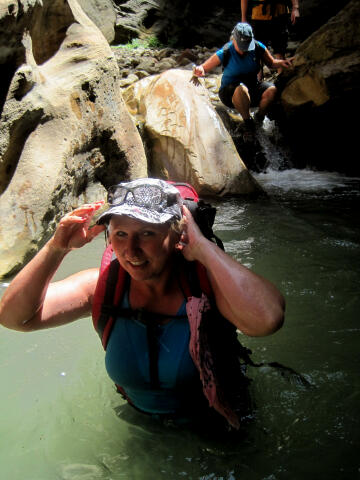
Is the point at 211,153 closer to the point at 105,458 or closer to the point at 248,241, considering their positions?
the point at 248,241

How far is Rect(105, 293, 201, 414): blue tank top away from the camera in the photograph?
5.67ft

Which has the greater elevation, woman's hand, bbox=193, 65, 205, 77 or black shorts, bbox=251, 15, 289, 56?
black shorts, bbox=251, 15, 289, 56

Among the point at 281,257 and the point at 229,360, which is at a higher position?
the point at 229,360

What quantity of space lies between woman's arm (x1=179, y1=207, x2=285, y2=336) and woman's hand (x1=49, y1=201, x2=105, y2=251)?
428mm

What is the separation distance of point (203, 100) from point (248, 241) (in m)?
3.08

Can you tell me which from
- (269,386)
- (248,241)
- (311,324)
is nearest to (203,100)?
(248,241)

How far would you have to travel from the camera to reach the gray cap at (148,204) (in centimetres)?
156

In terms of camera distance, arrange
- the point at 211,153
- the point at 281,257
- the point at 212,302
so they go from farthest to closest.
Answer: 1. the point at 211,153
2. the point at 281,257
3. the point at 212,302

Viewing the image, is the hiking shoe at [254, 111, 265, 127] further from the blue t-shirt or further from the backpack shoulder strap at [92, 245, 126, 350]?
the backpack shoulder strap at [92, 245, 126, 350]

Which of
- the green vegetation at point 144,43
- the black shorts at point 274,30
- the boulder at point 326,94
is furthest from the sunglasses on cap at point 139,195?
the green vegetation at point 144,43

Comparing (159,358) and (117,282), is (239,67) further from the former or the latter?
(159,358)

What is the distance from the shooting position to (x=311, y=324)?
3.04 m

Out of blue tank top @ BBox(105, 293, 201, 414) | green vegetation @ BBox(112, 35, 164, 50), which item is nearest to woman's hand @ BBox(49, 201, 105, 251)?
blue tank top @ BBox(105, 293, 201, 414)

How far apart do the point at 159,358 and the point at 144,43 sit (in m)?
13.1
